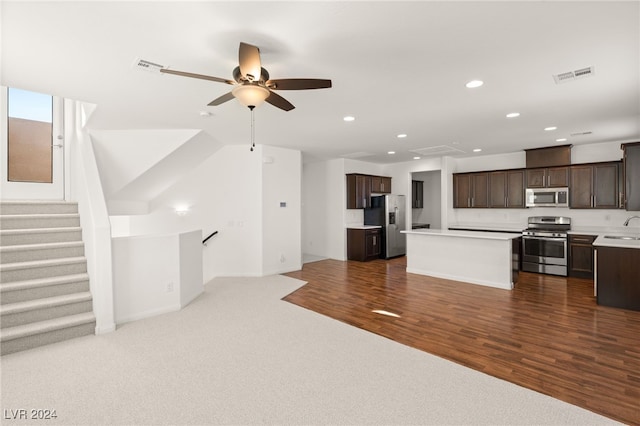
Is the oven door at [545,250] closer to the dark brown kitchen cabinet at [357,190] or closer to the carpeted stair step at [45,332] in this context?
the dark brown kitchen cabinet at [357,190]

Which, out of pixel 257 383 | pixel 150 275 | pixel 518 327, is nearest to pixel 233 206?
pixel 150 275

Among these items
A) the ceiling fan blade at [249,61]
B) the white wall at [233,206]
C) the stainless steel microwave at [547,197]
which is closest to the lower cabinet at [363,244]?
the white wall at [233,206]

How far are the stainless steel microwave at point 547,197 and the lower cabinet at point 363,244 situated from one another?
11.5 ft

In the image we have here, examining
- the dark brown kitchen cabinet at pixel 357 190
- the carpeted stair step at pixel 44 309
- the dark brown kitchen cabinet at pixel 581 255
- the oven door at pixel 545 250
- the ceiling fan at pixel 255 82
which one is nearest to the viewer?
the ceiling fan at pixel 255 82

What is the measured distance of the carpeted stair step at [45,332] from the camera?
292cm

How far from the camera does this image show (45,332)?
3082 millimetres

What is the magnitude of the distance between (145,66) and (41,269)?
9.09ft

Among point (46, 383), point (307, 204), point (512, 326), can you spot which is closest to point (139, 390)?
point (46, 383)

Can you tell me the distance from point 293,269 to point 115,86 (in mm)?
4666

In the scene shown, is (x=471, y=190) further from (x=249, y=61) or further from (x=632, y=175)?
(x=249, y=61)

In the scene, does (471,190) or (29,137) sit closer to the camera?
(29,137)

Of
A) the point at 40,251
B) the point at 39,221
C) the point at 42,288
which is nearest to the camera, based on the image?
the point at 42,288

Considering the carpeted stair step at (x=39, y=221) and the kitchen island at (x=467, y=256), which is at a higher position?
the carpeted stair step at (x=39, y=221)

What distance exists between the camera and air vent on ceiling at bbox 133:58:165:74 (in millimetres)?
2559
